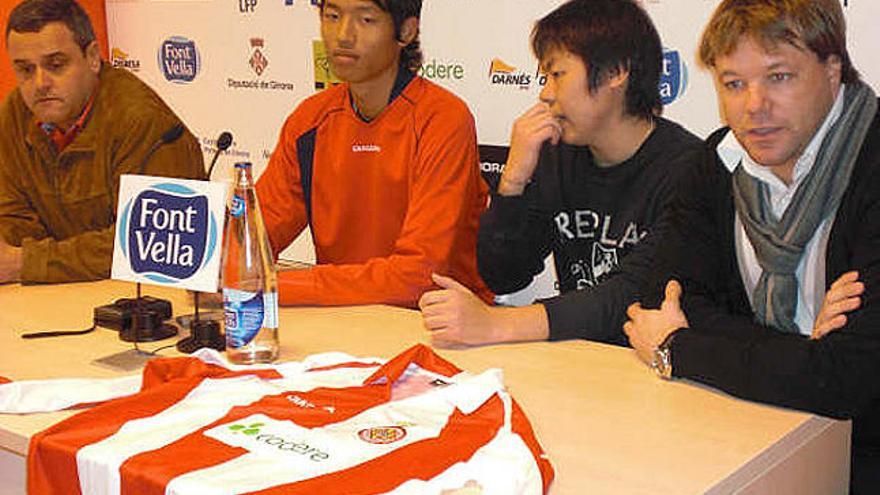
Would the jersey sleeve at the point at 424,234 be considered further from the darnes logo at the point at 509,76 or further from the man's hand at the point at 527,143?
the darnes logo at the point at 509,76

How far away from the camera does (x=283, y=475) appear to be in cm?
116

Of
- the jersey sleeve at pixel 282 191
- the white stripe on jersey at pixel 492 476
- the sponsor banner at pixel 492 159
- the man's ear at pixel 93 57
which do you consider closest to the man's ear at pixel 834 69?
the white stripe on jersey at pixel 492 476

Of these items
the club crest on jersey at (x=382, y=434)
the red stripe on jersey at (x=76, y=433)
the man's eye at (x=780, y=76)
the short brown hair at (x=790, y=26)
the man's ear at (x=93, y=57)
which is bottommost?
the red stripe on jersey at (x=76, y=433)

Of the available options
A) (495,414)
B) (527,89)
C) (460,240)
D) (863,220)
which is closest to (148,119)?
(460,240)

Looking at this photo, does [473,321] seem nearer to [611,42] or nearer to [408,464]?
[408,464]

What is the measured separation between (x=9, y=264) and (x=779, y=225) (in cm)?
161

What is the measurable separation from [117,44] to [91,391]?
3.36m

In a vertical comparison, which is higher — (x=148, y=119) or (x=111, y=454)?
(x=148, y=119)

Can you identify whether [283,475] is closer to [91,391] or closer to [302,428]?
[302,428]

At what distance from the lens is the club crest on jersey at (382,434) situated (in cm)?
125

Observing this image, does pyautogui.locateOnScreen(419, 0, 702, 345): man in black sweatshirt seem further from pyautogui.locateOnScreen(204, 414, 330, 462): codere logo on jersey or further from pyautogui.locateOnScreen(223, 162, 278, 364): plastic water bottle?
pyautogui.locateOnScreen(204, 414, 330, 462): codere logo on jersey

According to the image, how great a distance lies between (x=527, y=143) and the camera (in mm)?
2258

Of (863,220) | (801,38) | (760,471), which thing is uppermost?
(801,38)

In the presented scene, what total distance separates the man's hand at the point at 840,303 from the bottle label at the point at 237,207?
92cm
